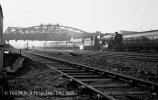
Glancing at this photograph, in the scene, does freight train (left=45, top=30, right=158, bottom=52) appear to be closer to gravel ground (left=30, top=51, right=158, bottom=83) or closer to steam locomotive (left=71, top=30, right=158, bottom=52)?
steam locomotive (left=71, top=30, right=158, bottom=52)

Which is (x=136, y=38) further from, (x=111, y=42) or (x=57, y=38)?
(x=57, y=38)

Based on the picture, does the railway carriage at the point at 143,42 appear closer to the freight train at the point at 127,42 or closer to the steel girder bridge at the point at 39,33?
the freight train at the point at 127,42

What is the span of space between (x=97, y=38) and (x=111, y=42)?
6.71 m

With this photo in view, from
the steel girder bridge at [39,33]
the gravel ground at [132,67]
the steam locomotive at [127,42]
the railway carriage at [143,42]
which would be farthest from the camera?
the steel girder bridge at [39,33]

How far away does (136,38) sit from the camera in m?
30.2

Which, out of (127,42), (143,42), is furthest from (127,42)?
(143,42)

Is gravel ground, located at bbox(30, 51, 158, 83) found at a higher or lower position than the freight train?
lower

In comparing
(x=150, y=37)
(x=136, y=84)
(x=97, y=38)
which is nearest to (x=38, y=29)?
(x=97, y=38)

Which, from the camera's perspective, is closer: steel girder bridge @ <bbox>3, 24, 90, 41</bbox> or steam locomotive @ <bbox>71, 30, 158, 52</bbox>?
steam locomotive @ <bbox>71, 30, 158, 52</bbox>

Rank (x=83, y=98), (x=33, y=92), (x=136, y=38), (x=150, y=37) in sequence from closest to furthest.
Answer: (x=83, y=98)
(x=33, y=92)
(x=150, y=37)
(x=136, y=38)

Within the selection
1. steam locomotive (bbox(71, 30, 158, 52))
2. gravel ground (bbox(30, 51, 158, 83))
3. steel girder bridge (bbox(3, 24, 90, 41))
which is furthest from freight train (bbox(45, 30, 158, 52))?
steel girder bridge (bbox(3, 24, 90, 41))

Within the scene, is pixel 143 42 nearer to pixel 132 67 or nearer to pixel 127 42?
pixel 127 42

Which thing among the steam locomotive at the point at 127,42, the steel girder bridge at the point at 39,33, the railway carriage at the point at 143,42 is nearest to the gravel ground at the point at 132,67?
the railway carriage at the point at 143,42

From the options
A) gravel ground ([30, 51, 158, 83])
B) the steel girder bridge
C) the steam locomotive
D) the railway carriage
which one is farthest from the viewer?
the steel girder bridge
